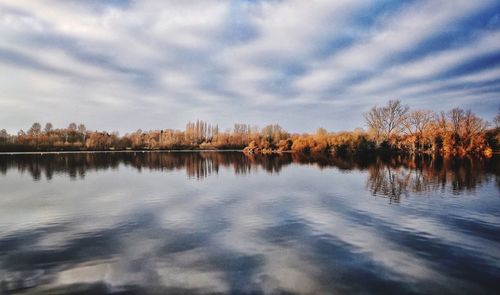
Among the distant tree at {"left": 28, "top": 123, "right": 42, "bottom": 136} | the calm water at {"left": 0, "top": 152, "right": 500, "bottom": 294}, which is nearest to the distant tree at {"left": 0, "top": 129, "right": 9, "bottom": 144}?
the distant tree at {"left": 28, "top": 123, "right": 42, "bottom": 136}

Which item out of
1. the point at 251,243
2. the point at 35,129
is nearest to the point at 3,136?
the point at 35,129

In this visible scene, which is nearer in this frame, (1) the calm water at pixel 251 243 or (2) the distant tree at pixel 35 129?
(1) the calm water at pixel 251 243

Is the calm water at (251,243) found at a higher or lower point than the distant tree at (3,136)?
lower

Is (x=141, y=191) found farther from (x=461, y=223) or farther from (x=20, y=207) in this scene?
Result: (x=461, y=223)

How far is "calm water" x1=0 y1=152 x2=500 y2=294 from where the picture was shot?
786 cm

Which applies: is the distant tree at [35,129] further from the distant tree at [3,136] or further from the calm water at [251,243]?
the calm water at [251,243]

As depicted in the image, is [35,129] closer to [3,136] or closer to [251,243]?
[3,136]

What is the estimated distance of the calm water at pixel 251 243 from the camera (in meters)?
7.86

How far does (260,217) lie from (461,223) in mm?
8581

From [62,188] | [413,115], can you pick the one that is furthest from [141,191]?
[413,115]

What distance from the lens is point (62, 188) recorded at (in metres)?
23.6

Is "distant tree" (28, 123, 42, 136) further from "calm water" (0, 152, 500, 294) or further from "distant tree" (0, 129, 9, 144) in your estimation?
"calm water" (0, 152, 500, 294)

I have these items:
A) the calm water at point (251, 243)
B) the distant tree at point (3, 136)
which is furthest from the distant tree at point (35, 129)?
the calm water at point (251, 243)

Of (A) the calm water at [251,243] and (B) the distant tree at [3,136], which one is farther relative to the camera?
(B) the distant tree at [3,136]
